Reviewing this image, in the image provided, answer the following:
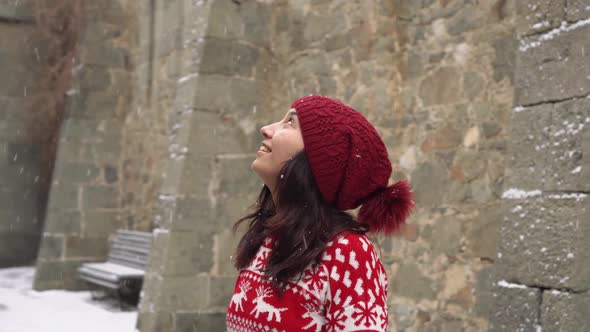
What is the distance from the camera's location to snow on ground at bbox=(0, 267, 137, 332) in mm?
6087

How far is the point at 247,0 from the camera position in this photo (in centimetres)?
539

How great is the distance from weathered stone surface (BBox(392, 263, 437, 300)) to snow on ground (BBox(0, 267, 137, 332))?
2553 millimetres

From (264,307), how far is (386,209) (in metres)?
0.36

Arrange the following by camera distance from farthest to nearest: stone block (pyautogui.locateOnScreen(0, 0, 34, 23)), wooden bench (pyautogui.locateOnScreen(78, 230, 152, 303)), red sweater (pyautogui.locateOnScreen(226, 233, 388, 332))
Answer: stone block (pyautogui.locateOnScreen(0, 0, 34, 23))
wooden bench (pyautogui.locateOnScreen(78, 230, 152, 303))
red sweater (pyautogui.locateOnScreen(226, 233, 388, 332))

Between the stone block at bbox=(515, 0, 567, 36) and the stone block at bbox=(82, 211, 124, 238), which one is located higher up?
the stone block at bbox=(515, 0, 567, 36)

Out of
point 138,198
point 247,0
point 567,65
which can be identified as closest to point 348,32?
point 247,0

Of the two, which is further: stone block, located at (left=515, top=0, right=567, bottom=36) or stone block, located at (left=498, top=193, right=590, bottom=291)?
stone block, located at (left=515, top=0, right=567, bottom=36)

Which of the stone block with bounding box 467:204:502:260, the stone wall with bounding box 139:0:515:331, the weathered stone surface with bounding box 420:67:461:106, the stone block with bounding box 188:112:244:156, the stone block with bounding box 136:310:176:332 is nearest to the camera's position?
the stone block with bounding box 467:204:502:260

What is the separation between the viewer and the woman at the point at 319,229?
1528mm

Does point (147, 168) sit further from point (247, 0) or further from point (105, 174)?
point (247, 0)

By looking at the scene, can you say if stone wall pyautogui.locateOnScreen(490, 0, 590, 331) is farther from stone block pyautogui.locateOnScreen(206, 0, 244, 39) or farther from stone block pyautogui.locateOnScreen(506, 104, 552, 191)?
stone block pyautogui.locateOnScreen(206, 0, 244, 39)

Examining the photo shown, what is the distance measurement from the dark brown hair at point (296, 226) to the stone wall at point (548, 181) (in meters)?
1.36

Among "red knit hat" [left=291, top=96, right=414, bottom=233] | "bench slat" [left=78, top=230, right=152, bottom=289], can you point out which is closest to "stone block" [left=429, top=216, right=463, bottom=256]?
"red knit hat" [left=291, top=96, right=414, bottom=233]

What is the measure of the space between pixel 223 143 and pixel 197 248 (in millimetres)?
759
